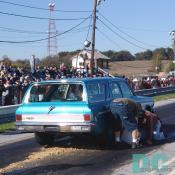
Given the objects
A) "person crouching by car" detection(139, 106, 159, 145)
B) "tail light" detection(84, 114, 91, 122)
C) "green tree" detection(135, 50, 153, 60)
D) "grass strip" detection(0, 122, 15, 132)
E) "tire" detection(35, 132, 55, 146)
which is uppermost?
"green tree" detection(135, 50, 153, 60)

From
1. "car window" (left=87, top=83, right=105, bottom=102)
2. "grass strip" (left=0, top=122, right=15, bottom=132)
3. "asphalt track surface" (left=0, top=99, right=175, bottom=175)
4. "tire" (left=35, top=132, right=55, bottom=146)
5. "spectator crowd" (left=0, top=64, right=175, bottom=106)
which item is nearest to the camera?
"asphalt track surface" (left=0, top=99, right=175, bottom=175)

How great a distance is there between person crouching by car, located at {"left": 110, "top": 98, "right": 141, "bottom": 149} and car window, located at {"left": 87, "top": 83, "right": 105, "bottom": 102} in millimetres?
349

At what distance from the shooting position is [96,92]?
39.1 ft

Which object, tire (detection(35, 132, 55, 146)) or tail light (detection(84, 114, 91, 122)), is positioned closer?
tail light (detection(84, 114, 91, 122))

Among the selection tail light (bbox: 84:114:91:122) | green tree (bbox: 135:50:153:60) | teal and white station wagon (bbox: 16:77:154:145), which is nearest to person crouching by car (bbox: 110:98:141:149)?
teal and white station wagon (bbox: 16:77:154:145)

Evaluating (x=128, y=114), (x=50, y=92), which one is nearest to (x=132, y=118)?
(x=128, y=114)

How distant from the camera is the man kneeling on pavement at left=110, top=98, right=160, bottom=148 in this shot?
1193cm

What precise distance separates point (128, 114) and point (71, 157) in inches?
83.0

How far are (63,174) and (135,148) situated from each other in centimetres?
324

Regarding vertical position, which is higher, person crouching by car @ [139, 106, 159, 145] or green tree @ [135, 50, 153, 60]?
green tree @ [135, 50, 153, 60]

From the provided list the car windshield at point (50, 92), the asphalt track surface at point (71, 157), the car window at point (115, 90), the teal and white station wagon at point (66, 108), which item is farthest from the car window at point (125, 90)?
the car windshield at point (50, 92)

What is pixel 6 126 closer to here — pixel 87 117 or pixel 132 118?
pixel 132 118

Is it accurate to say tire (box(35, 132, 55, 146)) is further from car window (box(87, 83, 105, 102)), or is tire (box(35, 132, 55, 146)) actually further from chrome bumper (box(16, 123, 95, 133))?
car window (box(87, 83, 105, 102))

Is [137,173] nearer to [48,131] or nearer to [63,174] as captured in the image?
[63,174]
